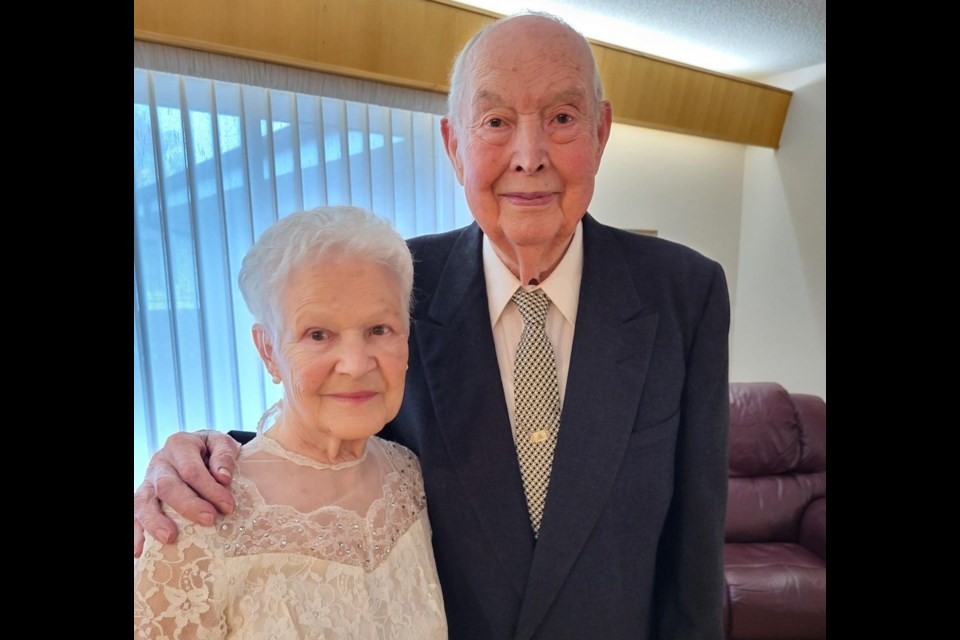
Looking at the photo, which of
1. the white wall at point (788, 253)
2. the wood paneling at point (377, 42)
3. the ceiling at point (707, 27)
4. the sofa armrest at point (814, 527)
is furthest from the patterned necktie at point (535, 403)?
the white wall at point (788, 253)

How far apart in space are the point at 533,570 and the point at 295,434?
46 cm

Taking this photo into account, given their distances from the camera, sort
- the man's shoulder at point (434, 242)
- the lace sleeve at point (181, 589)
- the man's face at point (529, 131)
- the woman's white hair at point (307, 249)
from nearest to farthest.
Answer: the lace sleeve at point (181, 589) < the woman's white hair at point (307, 249) < the man's face at point (529, 131) < the man's shoulder at point (434, 242)

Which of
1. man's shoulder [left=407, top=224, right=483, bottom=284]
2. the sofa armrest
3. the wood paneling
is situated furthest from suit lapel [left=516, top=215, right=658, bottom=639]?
the sofa armrest

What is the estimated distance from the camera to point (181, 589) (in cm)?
71

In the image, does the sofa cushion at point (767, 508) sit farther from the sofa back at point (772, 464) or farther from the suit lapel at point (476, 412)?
the suit lapel at point (476, 412)

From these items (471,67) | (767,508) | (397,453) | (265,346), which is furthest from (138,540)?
(767,508)

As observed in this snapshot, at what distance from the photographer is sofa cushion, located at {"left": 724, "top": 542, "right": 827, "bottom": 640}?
2766 millimetres

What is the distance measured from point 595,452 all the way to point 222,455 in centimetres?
61

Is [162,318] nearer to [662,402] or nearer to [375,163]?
[375,163]

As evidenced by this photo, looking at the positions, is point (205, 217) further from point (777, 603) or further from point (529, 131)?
point (777, 603)

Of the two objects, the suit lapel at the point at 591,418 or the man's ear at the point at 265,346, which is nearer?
the man's ear at the point at 265,346

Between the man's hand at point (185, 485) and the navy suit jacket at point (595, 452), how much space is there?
328 mm

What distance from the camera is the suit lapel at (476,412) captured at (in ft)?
3.22
